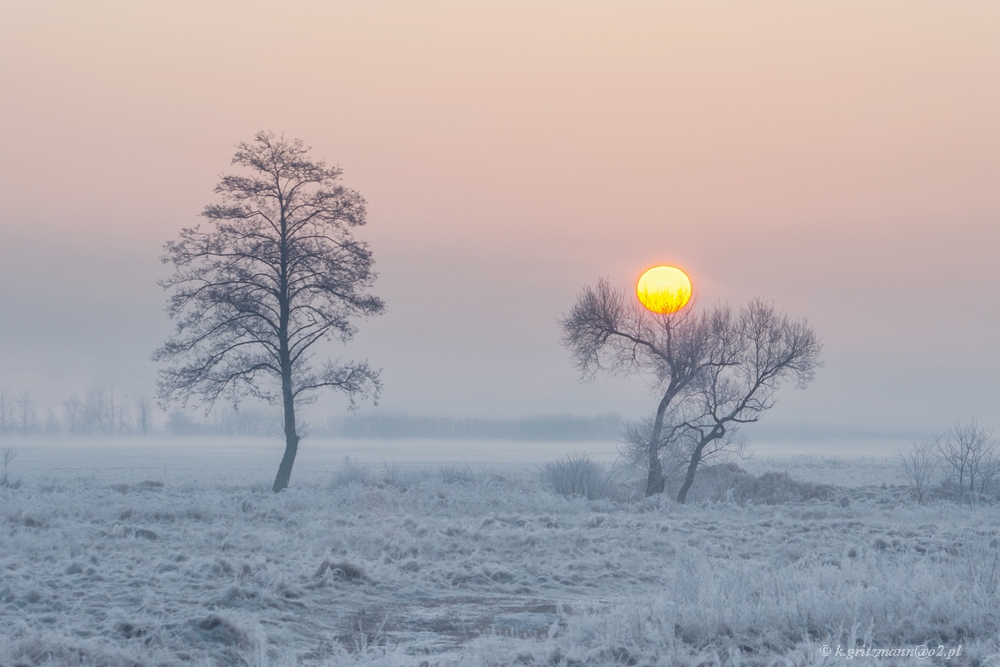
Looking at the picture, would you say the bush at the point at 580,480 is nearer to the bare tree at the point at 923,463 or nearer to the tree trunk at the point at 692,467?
the tree trunk at the point at 692,467

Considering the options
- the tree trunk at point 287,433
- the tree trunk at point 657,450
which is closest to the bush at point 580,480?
the tree trunk at point 657,450

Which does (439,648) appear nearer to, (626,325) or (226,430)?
(626,325)

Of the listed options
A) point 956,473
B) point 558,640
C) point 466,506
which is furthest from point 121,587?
point 956,473

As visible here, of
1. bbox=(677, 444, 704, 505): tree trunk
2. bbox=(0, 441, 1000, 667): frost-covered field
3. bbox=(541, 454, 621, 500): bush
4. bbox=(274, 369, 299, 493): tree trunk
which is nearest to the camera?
bbox=(0, 441, 1000, 667): frost-covered field

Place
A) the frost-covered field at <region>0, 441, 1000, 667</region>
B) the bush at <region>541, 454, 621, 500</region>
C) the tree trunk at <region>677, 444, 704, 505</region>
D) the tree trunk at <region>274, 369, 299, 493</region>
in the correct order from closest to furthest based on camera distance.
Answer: the frost-covered field at <region>0, 441, 1000, 667</region>, the tree trunk at <region>274, 369, 299, 493</region>, the tree trunk at <region>677, 444, 704, 505</region>, the bush at <region>541, 454, 621, 500</region>

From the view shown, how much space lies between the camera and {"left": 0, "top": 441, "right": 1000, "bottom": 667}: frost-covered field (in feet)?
26.7

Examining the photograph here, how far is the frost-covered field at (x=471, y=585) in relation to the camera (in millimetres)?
8133

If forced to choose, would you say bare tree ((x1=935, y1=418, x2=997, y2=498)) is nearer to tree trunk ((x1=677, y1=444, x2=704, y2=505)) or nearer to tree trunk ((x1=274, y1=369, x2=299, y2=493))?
tree trunk ((x1=677, y1=444, x2=704, y2=505))

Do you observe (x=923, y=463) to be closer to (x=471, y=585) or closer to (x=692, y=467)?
(x=692, y=467)

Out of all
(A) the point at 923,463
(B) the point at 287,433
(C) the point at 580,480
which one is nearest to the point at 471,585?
(B) the point at 287,433

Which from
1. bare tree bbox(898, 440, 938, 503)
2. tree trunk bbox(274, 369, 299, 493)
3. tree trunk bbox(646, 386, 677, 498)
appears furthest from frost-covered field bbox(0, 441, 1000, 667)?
bare tree bbox(898, 440, 938, 503)

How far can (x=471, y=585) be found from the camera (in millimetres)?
12461

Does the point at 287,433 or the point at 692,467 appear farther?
the point at 692,467

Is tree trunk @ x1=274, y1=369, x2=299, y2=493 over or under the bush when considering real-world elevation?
over
